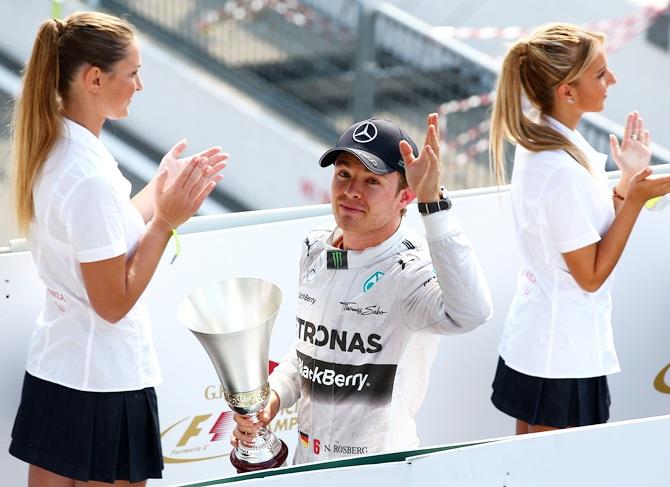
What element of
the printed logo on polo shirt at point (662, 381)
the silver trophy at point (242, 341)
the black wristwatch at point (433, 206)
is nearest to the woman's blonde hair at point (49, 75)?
the silver trophy at point (242, 341)

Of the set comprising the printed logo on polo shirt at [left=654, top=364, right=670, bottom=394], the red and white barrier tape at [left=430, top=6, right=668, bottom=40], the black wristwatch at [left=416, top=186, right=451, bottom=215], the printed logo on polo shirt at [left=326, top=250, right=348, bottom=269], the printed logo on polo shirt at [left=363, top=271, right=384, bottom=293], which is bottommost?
the printed logo on polo shirt at [left=654, top=364, right=670, bottom=394]

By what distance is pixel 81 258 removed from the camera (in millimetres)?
2752

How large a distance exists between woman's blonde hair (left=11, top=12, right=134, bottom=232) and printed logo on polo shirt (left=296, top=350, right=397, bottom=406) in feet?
2.89

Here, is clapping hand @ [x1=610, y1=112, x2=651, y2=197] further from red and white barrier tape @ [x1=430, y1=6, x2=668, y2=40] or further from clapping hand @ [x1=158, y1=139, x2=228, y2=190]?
red and white barrier tape @ [x1=430, y1=6, x2=668, y2=40]

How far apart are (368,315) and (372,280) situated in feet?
0.26

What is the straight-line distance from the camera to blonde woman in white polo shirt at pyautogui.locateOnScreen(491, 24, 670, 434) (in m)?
3.08

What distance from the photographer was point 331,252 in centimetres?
258

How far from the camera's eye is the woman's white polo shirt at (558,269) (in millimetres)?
3078

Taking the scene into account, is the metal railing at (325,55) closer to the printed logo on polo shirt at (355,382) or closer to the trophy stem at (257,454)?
the printed logo on polo shirt at (355,382)

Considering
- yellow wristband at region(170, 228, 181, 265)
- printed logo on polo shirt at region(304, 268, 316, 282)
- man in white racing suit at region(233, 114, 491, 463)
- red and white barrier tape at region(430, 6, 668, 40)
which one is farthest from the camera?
red and white barrier tape at region(430, 6, 668, 40)

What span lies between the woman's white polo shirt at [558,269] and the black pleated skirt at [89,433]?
3.48 feet

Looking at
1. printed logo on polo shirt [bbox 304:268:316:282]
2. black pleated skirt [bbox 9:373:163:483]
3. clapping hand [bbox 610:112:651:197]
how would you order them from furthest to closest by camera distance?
clapping hand [bbox 610:112:651:197] < black pleated skirt [bbox 9:373:163:483] < printed logo on polo shirt [bbox 304:268:316:282]

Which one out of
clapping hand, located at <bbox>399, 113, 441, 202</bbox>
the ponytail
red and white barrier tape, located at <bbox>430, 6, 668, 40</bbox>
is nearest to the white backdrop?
the ponytail

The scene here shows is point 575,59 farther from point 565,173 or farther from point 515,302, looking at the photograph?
point 515,302
